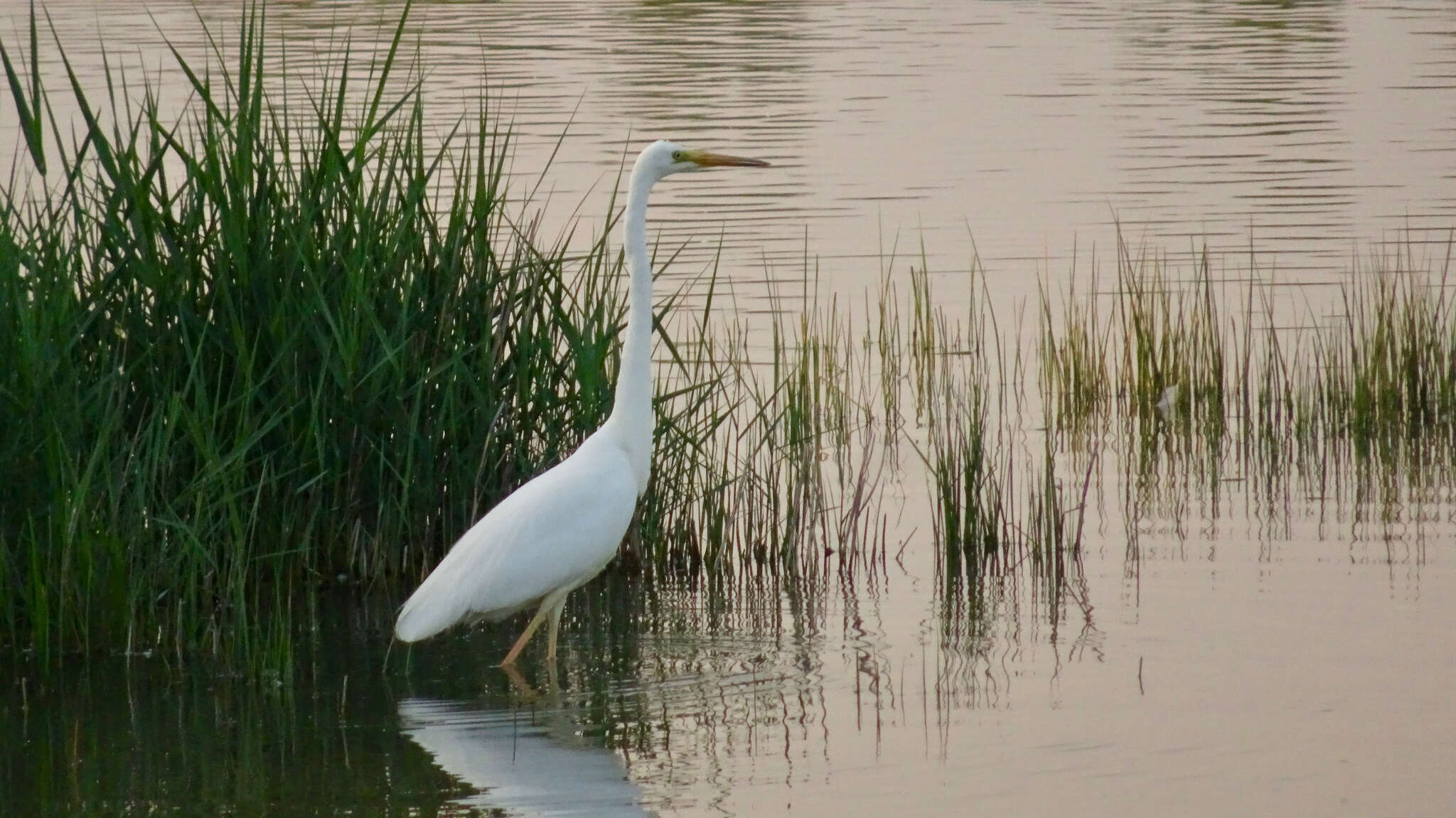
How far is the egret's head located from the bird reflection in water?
1.72m

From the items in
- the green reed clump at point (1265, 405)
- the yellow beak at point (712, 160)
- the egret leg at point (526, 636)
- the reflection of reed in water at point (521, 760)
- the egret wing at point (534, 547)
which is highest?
the yellow beak at point (712, 160)

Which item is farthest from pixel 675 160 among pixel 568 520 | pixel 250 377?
pixel 250 377

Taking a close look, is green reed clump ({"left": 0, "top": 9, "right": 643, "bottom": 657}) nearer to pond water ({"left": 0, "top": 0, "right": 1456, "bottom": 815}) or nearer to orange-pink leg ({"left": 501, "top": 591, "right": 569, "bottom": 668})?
pond water ({"left": 0, "top": 0, "right": 1456, "bottom": 815})

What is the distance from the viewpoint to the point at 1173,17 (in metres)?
26.3

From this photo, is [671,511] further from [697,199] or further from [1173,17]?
[1173,17]

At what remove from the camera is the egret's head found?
579 cm

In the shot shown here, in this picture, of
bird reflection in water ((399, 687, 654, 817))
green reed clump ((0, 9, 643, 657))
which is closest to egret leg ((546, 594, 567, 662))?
bird reflection in water ((399, 687, 654, 817))

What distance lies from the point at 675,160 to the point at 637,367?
2.35ft

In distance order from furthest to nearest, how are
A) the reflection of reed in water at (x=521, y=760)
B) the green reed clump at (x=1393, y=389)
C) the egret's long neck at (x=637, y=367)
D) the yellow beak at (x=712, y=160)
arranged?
the green reed clump at (x=1393, y=389) < the yellow beak at (x=712, y=160) < the egret's long neck at (x=637, y=367) < the reflection of reed in water at (x=521, y=760)

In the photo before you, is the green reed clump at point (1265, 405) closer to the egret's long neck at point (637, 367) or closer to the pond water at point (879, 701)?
the pond water at point (879, 701)

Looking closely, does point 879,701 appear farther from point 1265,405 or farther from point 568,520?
point 1265,405

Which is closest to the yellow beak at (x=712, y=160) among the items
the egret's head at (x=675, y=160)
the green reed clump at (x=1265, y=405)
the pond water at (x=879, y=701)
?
the egret's head at (x=675, y=160)

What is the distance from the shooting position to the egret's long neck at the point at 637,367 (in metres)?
5.67

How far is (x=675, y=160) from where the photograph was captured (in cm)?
592
